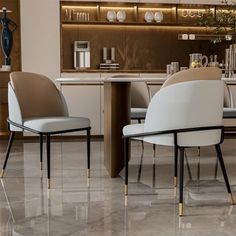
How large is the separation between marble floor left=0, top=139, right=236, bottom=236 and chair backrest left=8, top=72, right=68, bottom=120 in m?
0.52

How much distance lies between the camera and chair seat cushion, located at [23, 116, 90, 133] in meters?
3.29

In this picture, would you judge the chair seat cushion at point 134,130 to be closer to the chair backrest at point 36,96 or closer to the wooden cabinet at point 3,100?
the chair backrest at point 36,96

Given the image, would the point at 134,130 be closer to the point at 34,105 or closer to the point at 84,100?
the point at 34,105

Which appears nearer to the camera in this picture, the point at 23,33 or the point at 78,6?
the point at 23,33

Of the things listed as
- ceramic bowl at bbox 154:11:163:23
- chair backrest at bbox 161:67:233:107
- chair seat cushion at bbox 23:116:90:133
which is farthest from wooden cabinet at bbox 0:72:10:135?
chair backrest at bbox 161:67:233:107

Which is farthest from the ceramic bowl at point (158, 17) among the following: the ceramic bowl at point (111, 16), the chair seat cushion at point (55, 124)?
the chair seat cushion at point (55, 124)

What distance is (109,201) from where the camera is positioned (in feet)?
9.71

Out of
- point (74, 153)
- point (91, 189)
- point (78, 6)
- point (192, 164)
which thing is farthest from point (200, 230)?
point (78, 6)

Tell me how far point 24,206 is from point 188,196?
3.62 ft

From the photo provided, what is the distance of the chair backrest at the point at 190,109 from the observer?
2.60 m

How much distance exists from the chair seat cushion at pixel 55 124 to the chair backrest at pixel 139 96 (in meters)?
1.37

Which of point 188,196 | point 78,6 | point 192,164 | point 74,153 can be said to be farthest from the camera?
point 78,6

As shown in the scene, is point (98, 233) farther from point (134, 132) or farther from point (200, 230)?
point (134, 132)

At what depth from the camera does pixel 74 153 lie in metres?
4.93
